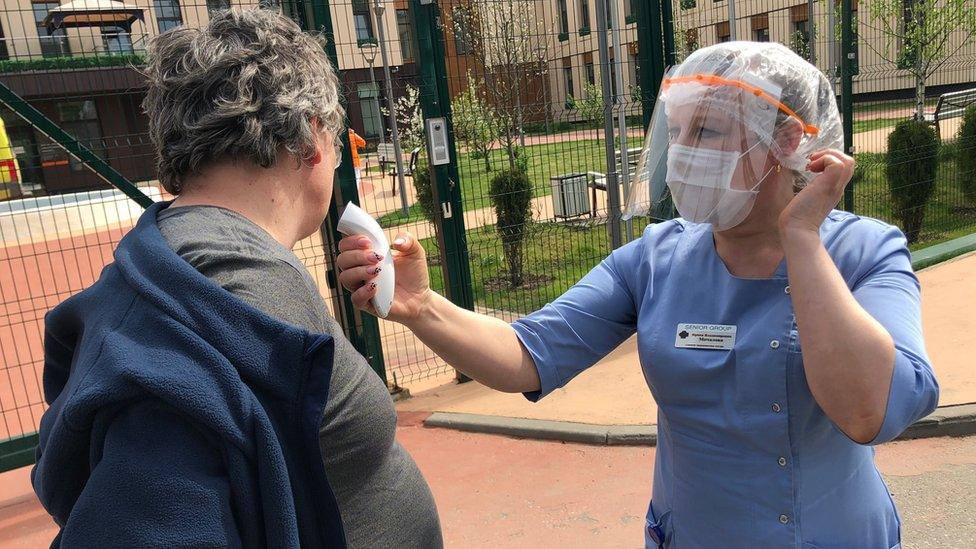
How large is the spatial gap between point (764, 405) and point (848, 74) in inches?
279

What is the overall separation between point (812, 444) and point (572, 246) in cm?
571

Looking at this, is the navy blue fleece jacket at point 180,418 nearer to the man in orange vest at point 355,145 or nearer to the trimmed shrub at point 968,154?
the man in orange vest at point 355,145

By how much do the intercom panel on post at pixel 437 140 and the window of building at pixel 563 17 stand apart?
1332 millimetres

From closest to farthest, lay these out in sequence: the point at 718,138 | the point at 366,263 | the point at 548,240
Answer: the point at 366,263 < the point at 718,138 < the point at 548,240

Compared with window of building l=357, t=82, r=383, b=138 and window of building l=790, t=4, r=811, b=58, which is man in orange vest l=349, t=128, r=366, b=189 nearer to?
window of building l=357, t=82, r=383, b=138

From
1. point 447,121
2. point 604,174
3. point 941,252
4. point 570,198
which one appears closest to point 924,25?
point 941,252

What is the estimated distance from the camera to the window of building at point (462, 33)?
5.85 meters

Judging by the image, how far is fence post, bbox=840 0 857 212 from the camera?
24.3ft

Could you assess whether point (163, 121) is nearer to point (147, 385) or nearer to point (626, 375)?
point (147, 385)

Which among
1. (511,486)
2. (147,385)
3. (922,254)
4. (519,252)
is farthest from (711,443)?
(922,254)

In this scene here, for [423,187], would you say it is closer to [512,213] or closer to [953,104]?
[512,213]

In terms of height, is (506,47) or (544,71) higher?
(506,47)

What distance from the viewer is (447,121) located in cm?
536

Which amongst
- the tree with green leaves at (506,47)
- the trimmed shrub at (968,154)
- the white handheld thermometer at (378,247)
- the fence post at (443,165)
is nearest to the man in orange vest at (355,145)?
the fence post at (443,165)
